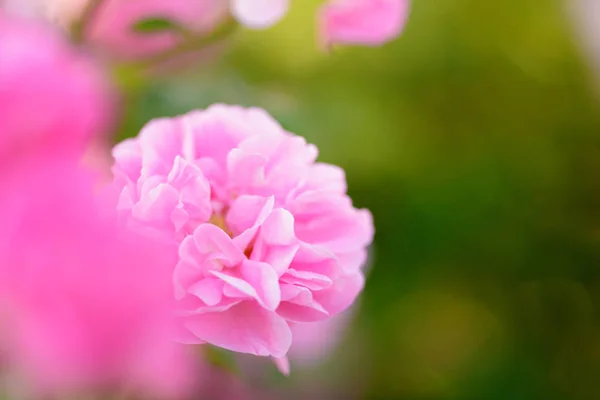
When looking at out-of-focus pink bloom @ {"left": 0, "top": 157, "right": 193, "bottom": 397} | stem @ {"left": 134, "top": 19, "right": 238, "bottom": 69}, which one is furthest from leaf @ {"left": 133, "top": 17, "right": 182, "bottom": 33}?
out-of-focus pink bloom @ {"left": 0, "top": 157, "right": 193, "bottom": 397}

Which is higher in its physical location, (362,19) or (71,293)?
(362,19)

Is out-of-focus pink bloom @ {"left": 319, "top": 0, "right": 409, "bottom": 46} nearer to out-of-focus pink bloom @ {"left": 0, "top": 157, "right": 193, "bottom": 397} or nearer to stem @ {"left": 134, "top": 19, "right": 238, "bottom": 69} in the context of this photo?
stem @ {"left": 134, "top": 19, "right": 238, "bottom": 69}

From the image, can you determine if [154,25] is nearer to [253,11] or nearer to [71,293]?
[253,11]

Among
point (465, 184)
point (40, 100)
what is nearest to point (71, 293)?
point (40, 100)

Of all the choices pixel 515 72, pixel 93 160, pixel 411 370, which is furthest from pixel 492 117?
pixel 93 160

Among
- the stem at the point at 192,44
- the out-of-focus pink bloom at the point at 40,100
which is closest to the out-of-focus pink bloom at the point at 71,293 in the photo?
the out-of-focus pink bloom at the point at 40,100

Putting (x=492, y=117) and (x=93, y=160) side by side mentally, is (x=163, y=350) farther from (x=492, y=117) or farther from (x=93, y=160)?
(x=492, y=117)

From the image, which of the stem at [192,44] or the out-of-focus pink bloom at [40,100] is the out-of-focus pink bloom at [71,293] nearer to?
the out-of-focus pink bloom at [40,100]
